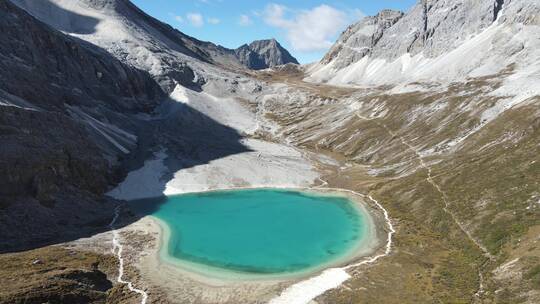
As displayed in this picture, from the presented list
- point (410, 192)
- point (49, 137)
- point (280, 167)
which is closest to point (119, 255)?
point (49, 137)

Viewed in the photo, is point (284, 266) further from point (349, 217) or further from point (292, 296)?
point (349, 217)

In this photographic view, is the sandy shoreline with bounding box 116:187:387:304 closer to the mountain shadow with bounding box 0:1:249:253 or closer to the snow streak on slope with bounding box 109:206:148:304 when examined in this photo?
the snow streak on slope with bounding box 109:206:148:304

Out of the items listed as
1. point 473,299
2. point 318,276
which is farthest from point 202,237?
point 473,299

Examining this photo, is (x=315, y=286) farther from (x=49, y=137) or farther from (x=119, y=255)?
(x=49, y=137)

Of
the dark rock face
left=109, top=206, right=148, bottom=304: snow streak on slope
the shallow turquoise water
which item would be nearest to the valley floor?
left=109, top=206, right=148, bottom=304: snow streak on slope

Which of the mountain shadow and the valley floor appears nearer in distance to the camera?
the valley floor

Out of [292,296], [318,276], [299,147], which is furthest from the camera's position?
[299,147]

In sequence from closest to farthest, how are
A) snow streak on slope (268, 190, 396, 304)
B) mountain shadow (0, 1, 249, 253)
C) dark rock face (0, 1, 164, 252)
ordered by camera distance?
1. snow streak on slope (268, 190, 396, 304)
2. dark rock face (0, 1, 164, 252)
3. mountain shadow (0, 1, 249, 253)
